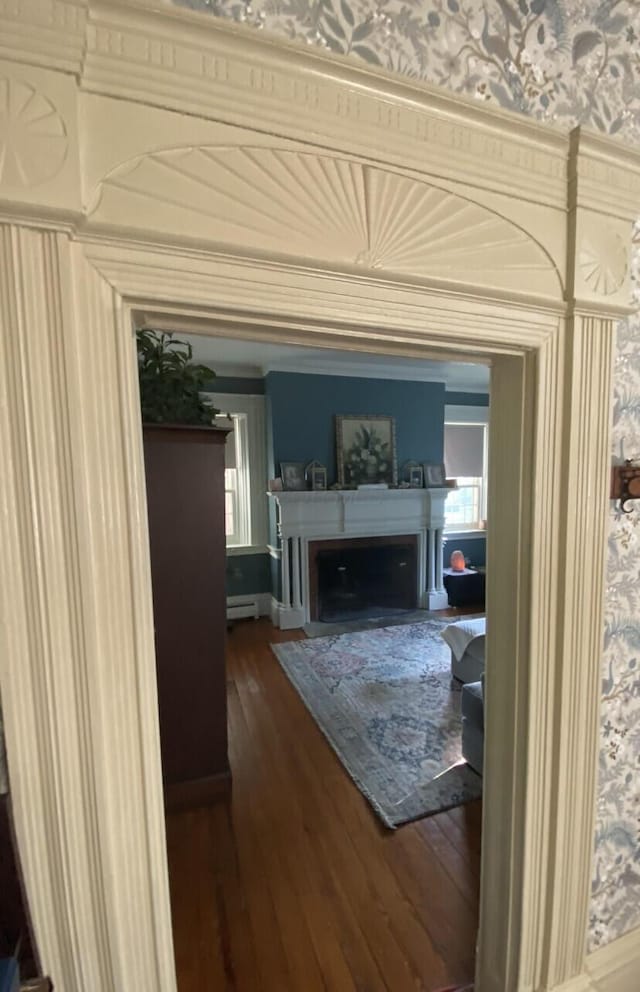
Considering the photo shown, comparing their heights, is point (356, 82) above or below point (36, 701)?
above

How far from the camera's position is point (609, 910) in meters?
1.25

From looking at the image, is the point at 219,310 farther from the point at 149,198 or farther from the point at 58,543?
the point at 58,543

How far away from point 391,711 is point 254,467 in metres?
2.76

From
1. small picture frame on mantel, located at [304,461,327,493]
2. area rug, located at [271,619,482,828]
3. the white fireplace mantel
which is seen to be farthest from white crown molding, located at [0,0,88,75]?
small picture frame on mantel, located at [304,461,327,493]

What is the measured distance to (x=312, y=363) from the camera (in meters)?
4.48

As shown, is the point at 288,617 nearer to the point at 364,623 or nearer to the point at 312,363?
the point at 364,623

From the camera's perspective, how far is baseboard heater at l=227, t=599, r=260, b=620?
4691 millimetres

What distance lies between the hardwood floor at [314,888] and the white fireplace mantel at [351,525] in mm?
2078

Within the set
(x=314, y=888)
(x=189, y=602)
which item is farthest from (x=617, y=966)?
(x=189, y=602)

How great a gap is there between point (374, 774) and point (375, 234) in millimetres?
2451

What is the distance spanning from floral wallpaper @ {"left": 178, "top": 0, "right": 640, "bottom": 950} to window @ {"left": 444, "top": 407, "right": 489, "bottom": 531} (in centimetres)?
448

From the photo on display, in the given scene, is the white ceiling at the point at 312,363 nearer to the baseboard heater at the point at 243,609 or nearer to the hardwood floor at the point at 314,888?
the baseboard heater at the point at 243,609

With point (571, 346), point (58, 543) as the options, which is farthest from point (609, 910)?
point (58, 543)

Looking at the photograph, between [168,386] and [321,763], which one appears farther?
[321,763]
